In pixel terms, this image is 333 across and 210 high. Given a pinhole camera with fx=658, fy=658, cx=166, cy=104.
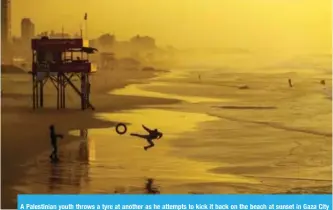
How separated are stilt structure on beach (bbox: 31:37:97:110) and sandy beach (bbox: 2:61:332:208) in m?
0.03

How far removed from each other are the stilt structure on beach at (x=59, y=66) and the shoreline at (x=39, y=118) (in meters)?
0.02

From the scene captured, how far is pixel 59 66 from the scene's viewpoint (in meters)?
2.14

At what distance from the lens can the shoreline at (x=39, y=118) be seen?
2105 mm

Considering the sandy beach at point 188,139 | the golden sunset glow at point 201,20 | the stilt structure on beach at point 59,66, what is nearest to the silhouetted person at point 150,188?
the sandy beach at point 188,139

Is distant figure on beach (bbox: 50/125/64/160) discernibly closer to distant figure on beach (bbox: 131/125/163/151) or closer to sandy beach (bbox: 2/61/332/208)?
sandy beach (bbox: 2/61/332/208)

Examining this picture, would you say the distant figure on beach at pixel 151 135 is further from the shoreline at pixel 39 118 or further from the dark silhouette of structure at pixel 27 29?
the dark silhouette of structure at pixel 27 29

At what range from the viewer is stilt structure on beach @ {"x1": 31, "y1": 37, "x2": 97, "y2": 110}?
2.12 m

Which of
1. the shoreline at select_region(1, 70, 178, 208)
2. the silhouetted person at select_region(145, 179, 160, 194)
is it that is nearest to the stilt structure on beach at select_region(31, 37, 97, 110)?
the shoreline at select_region(1, 70, 178, 208)

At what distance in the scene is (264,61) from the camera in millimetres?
2131

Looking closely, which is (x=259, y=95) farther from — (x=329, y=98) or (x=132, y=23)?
(x=132, y=23)

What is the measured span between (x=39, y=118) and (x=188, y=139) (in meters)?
0.48

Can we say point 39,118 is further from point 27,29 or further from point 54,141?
point 27,29

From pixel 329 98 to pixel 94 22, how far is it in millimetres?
794

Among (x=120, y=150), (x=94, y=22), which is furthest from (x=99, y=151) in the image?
(x=94, y=22)
